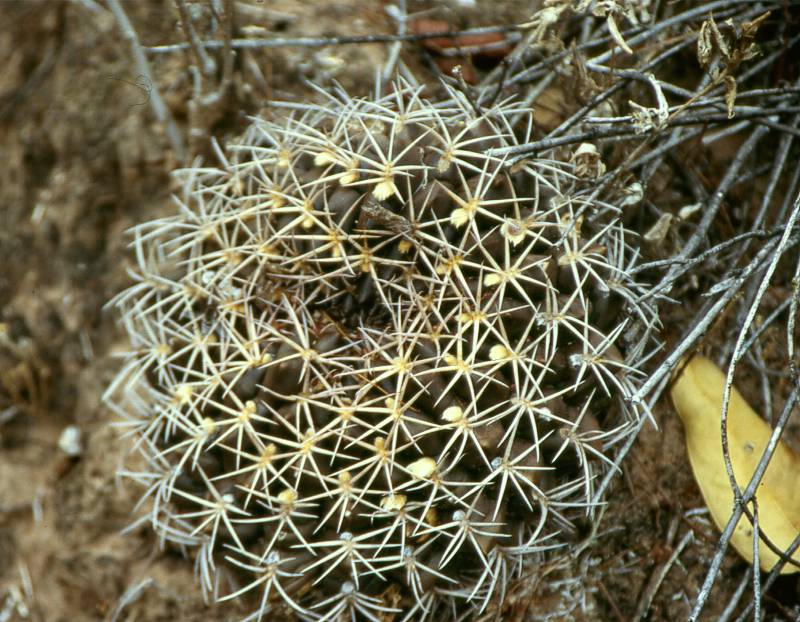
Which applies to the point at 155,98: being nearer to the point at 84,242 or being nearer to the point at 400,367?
the point at 84,242

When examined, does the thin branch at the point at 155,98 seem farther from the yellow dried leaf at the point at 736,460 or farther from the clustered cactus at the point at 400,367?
the yellow dried leaf at the point at 736,460

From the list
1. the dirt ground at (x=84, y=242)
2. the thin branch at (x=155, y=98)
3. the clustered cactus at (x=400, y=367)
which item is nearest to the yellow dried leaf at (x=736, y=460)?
the clustered cactus at (x=400, y=367)

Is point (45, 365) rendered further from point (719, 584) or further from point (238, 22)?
point (719, 584)

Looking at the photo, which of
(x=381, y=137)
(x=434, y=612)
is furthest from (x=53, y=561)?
(x=381, y=137)

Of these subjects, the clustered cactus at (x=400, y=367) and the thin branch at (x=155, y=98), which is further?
the thin branch at (x=155, y=98)

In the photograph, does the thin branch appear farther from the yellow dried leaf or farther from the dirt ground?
the yellow dried leaf
